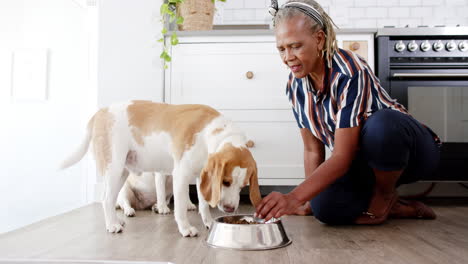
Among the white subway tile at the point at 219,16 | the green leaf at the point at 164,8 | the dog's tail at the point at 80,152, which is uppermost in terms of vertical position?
the white subway tile at the point at 219,16

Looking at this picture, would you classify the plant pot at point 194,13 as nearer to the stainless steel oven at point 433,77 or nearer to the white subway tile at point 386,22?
the stainless steel oven at point 433,77

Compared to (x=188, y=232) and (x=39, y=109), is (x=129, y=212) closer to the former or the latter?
(x=188, y=232)

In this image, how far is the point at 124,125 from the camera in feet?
5.24

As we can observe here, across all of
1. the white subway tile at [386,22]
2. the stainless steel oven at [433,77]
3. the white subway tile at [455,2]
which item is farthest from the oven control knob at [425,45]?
the white subway tile at [455,2]

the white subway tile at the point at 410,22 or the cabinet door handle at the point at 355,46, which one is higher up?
the white subway tile at the point at 410,22

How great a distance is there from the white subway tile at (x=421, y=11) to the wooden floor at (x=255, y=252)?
1.77 meters

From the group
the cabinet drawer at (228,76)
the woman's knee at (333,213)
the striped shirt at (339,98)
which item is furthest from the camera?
the cabinet drawer at (228,76)

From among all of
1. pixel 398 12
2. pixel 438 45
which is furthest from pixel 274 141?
pixel 398 12

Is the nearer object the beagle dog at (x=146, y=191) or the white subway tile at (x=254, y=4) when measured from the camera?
the beagle dog at (x=146, y=191)

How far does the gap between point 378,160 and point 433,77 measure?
1122 millimetres

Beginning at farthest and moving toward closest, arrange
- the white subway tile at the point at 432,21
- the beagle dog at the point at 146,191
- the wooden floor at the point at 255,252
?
the white subway tile at the point at 432,21 < the beagle dog at the point at 146,191 < the wooden floor at the point at 255,252

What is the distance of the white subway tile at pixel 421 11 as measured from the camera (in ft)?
9.63

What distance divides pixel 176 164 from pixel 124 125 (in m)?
0.30

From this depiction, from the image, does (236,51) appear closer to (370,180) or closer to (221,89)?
(221,89)
